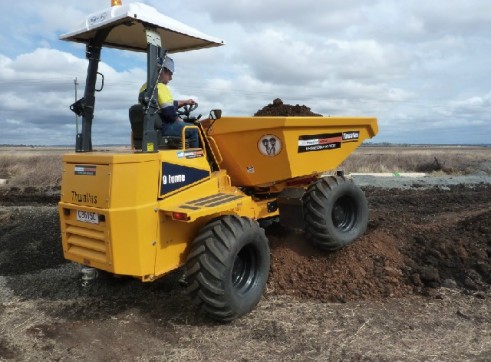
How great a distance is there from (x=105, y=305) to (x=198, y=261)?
5.06 ft

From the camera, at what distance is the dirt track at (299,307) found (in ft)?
13.6

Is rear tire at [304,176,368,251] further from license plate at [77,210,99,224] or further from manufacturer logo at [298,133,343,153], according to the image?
license plate at [77,210,99,224]

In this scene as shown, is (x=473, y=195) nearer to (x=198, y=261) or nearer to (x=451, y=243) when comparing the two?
(x=451, y=243)

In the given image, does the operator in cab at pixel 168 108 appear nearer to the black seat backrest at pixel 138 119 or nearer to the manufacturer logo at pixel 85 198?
the black seat backrest at pixel 138 119

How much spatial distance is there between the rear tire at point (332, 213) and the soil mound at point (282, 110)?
38.7 inches

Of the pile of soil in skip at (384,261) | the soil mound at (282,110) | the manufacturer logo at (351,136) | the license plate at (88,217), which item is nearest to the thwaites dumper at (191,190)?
the license plate at (88,217)

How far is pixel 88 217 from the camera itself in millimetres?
4320

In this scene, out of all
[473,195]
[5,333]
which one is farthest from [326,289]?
[473,195]

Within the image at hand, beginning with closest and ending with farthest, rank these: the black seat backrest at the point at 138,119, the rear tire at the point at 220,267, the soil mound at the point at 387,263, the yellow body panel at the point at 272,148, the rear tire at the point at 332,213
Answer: the rear tire at the point at 220,267, the black seat backrest at the point at 138,119, the yellow body panel at the point at 272,148, the soil mound at the point at 387,263, the rear tire at the point at 332,213

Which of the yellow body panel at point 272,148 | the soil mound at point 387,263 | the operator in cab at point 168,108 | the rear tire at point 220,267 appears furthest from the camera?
the soil mound at point 387,263

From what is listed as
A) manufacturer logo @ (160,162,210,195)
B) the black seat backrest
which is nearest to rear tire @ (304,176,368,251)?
manufacturer logo @ (160,162,210,195)

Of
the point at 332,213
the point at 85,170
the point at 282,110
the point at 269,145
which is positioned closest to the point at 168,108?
the point at 85,170

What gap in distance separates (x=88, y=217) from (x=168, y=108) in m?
1.36

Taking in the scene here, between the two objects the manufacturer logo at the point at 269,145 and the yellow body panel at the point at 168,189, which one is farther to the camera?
the manufacturer logo at the point at 269,145
